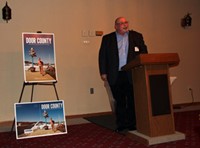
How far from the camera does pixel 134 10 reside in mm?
5953

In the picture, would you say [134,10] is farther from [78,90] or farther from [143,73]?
[143,73]

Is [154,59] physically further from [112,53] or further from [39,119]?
[39,119]

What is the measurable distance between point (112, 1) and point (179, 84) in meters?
2.24

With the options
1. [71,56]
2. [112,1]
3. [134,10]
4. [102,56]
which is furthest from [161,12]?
[102,56]

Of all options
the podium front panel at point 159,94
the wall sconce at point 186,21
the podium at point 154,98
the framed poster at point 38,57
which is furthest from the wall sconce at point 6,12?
the wall sconce at point 186,21

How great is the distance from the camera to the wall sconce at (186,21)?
6.31 meters

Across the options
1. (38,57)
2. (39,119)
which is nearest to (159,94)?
(39,119)

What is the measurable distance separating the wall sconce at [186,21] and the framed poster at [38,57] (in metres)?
3.28

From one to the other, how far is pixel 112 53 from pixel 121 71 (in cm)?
25

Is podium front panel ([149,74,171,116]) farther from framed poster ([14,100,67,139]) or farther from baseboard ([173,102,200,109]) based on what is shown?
baseboard ([173,102,200,109])

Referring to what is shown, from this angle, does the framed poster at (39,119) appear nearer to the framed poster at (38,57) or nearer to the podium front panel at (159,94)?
the framed poster at (38,57)

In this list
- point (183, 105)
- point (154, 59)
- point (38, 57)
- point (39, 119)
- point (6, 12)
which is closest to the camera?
point (154, 59)

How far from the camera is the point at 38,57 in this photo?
4133 millimetres

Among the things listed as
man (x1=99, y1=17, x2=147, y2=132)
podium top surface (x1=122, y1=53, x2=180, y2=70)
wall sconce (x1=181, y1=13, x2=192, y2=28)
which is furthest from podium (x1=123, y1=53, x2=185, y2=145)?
wall sconce (x1=181, y1=13, x2=192, y2=28)
